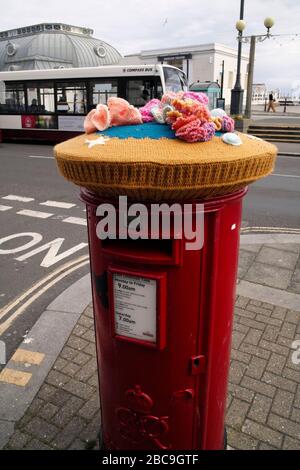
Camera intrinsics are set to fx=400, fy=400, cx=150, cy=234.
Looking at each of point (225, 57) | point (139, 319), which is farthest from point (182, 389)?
point (225, 57)

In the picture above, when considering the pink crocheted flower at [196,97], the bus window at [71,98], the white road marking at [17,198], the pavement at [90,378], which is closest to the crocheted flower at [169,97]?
the pink crocheted flower at [196,97]

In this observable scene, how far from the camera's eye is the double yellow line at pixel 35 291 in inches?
154

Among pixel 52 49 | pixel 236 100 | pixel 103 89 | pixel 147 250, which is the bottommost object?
pixel 147 250

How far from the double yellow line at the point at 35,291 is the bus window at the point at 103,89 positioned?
34.1 ft

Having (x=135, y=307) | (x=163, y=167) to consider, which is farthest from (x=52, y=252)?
(x=163, y=167)

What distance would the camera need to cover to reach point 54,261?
512cm

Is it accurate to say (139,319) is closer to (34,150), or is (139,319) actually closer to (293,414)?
(293,414)

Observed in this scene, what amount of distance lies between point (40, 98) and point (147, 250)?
1611 cm

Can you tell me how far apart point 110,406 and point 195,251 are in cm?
101

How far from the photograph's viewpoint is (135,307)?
1.70 m

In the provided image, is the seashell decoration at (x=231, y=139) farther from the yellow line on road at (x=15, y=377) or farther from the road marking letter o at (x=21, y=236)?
the road marking letter o at (x=21, y=236)

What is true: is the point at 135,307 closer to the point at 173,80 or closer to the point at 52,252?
the point at 52,252

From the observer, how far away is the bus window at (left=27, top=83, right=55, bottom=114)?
15.6 meters

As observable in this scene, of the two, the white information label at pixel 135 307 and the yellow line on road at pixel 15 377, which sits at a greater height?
the white information label at pixel 135 307
